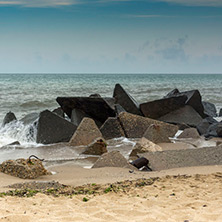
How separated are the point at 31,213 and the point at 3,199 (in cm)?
71

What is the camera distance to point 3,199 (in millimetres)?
4449

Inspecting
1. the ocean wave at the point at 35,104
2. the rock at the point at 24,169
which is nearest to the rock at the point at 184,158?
the rock at the point at 24,169

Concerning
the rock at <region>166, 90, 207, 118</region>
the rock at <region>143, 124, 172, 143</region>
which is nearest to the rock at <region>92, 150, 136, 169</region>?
the rock at <region>143, 124, 172, 143</region>

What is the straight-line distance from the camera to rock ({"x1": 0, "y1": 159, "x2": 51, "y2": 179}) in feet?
19.9

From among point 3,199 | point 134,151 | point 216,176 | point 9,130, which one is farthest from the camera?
point 9,130

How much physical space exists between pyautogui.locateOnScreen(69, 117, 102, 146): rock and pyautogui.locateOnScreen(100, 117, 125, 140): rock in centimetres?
59

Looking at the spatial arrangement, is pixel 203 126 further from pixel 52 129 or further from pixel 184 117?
pixel 52 129

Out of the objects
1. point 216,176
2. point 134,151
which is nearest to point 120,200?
point 216,176

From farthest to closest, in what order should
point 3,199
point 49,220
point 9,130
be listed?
point 9,130 → point 3,199 → point 49,220

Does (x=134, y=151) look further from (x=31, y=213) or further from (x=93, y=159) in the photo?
(x=31, y=213)

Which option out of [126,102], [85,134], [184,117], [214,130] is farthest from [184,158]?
[126,102]

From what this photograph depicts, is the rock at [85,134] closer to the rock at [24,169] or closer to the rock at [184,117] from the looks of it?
the rock at [24,169]

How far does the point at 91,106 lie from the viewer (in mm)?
10906

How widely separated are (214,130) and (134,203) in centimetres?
637
